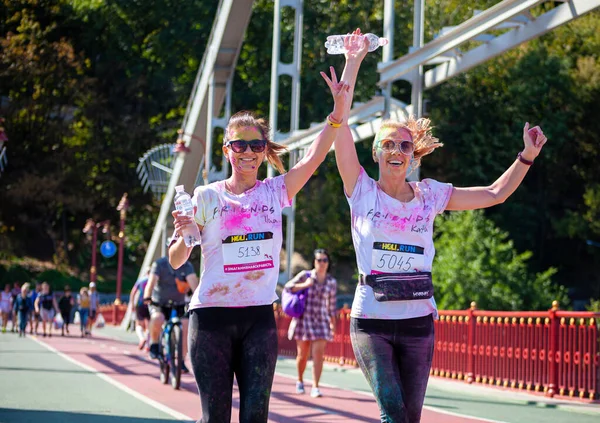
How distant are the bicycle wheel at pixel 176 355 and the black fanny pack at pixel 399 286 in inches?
322

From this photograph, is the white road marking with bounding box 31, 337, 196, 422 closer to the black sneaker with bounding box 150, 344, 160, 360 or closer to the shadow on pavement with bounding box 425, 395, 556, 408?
the black sneaker with bounding box 150, 344, 160, 360

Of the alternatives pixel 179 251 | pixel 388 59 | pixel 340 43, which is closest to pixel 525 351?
pixel 388 59

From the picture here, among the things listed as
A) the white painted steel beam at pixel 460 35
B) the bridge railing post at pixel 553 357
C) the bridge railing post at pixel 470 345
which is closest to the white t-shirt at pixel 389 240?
the white painted steel beam at pixel 460 35

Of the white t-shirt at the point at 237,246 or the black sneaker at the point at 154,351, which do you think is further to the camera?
the black sneaker at the point at 154,351

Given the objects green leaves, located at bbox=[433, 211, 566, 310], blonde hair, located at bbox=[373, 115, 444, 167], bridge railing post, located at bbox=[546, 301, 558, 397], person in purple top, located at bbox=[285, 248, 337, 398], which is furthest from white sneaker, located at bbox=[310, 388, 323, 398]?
green leaves, located at bbox=[433, 211, 566, 310]

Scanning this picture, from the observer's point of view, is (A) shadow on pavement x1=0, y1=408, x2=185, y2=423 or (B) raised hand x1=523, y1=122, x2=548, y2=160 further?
(A) shadow on pavement x1=0, y1=408, x2=185, y2=423

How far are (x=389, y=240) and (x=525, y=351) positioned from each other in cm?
973

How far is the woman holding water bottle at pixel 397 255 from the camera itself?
520 cm

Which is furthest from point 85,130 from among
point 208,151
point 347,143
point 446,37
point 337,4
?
point 347,143

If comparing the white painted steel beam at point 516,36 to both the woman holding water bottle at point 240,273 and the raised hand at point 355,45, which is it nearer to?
the raised hand at point 355,45

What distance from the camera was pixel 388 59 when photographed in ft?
55.9

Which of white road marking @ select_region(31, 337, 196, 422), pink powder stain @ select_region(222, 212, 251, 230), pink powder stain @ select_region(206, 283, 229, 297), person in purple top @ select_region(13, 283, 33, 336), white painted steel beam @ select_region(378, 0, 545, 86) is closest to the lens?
pink powder stain @ select_region(206, 283, 229, 297)

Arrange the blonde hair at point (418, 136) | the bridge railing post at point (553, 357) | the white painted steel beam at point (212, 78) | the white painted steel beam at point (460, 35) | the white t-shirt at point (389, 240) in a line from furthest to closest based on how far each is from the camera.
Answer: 1. the white painted steel beam at point (212, 78)
2. the bridge railing post at point (553, 357)
3. the white painted steel beam at point (460, 35)
4. the blonde hair at point (418, 136)
5. the white t-shirt at point (389, 240)

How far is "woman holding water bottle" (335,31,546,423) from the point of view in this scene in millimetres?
5199
